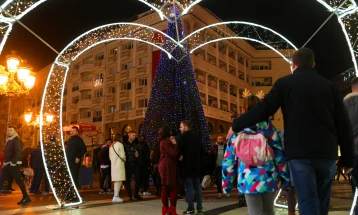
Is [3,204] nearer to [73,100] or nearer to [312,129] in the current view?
[312,129]

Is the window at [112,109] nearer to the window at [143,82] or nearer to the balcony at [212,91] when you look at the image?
the window at [143,82]

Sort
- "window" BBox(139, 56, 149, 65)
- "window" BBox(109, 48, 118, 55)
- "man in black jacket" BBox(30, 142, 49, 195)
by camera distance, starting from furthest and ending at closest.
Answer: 1. "window" BBox(109, 48, 118, 55)
2. "window" BBox(139, 56, 149, 65)
3. "man in black jacket" BBox(30, 142, 49, 195)

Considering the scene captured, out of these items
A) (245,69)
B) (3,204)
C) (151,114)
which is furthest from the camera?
(245,69)

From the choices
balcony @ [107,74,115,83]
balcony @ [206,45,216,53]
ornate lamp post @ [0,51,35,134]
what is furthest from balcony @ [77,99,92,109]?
ornate lamp post @ [0,51,35,134]

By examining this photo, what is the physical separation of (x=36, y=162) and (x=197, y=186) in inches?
306

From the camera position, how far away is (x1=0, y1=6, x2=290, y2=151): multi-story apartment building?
40.9 metres

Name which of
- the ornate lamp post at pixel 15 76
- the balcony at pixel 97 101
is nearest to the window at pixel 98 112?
the balcony at pixel 97 101

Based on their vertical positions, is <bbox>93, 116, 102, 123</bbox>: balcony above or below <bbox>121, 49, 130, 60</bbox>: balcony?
below

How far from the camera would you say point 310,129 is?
3125 mm

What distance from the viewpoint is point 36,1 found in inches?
287

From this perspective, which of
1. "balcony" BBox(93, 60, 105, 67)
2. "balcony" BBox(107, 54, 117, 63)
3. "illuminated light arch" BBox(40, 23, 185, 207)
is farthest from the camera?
"balcony" BBox(93, 60, 105, 67)

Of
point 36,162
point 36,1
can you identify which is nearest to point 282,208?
point 36,1

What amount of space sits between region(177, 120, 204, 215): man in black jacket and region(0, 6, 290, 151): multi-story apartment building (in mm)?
30448

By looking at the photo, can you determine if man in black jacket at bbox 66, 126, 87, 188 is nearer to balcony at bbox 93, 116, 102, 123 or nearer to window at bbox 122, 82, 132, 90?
window at bbox 122, 82, 132, 90
